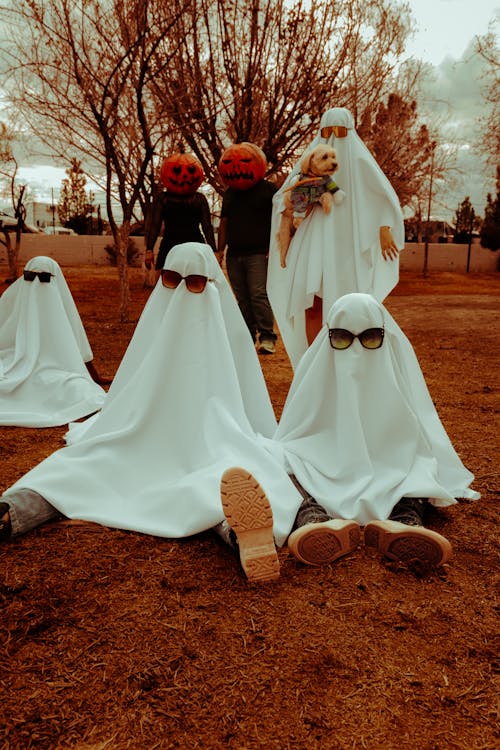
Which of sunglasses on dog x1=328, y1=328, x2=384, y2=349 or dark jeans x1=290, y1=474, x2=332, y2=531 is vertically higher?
sunglasses on dog x1=328, y1=328, x2=384, y2=349

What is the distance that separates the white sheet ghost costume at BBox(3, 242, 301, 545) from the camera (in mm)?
2945

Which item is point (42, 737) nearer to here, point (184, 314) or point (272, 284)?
point (184, 314)

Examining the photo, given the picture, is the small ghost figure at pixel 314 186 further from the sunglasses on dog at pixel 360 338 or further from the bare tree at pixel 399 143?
the bare tree at pixel 399 143

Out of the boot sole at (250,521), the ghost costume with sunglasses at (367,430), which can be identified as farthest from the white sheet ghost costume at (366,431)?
the boot sole at (250,521)

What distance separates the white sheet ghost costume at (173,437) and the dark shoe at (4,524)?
151 mm

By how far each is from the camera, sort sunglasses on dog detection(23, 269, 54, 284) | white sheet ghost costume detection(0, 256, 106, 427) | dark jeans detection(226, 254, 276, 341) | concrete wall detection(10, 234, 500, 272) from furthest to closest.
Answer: concrete wall detection(10, 234, 500, 272) < dark jeans detection(226, 254, 276, 341) < sunglasses on dog detection(23, 269, 54, 284) < white sheet ghost costume detection(0, 256, 106, 427)

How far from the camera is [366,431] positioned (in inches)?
121

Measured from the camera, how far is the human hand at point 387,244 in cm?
518

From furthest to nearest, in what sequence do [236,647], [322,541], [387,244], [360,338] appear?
[387,244] < [360,338] < [322,541] < [236,647]

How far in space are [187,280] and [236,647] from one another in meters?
2.00

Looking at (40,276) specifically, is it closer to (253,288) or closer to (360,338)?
(253,288)

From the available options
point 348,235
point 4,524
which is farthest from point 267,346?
point 4,524

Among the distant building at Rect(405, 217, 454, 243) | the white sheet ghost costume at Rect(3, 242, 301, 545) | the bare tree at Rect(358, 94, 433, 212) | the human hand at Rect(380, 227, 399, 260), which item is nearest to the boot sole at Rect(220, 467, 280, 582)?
the white sheet ghost costume at Rect(3, 242, 301, 545)

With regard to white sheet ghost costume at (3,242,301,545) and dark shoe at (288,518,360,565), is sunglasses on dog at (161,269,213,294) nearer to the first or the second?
white sheet ghost costume at (3,242,301,545)
